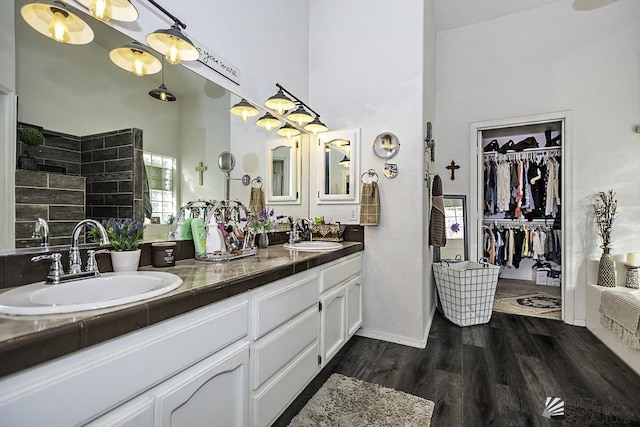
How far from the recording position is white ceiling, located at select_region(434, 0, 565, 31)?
3471 mm

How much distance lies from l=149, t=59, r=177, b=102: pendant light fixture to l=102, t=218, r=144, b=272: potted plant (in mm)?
661

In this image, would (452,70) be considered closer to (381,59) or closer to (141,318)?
(381,59)

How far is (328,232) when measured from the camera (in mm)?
2818

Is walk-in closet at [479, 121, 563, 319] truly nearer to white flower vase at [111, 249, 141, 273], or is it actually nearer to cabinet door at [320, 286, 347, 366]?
cabinet door at [320, 286, 347, 366]

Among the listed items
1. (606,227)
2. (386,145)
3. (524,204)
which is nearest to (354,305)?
(386,145)

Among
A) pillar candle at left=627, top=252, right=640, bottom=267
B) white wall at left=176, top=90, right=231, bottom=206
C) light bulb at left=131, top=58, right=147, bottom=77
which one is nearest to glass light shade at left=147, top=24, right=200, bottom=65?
light bulb at left=131, top=58, right=147, bottom=77

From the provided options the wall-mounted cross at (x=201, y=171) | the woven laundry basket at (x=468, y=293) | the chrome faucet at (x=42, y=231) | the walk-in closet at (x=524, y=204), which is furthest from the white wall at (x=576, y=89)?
the chrome faucet at (x=42, y=231)

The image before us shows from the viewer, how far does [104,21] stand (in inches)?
52.2

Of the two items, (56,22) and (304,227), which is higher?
(56,22)

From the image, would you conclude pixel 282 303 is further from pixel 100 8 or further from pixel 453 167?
pixel 453 167

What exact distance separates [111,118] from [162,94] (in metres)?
0.32

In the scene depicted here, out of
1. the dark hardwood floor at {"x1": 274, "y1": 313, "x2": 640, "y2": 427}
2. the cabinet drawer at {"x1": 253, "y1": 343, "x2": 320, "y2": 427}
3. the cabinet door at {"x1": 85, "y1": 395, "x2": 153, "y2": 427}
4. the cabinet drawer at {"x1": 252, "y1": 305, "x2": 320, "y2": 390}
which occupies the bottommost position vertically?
the dark hardwood floor at {"x1": 274, "y1": 313, "x2": 640, "y2": 427}

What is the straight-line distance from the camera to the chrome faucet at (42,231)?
1165mm

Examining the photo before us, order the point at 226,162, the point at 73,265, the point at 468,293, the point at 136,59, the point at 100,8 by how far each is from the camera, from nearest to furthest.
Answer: the point at 73,265, the point at 100,8, the point at 136,59, the point at 226,162, the point at 468,293
